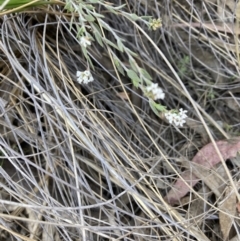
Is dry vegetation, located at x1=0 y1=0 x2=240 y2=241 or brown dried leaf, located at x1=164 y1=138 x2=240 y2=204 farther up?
dry vegetation, located at x1=0 y1=0 x2=240 y2=241

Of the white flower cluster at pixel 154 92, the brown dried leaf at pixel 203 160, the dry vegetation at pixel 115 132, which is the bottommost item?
the brown dried leaf at pixel 203 160

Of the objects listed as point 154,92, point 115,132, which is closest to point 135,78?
point 154,92

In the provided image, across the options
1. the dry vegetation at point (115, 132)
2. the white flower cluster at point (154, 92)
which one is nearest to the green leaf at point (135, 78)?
the white flower cluster at point (154, 92)

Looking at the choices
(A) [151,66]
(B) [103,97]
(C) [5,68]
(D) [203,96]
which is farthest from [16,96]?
(D) [203,96]

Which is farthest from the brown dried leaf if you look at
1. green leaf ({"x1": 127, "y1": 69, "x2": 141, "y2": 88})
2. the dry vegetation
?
green leaf ({"x1": 127, "y1": 69, "x2": 141, "y2": 88})

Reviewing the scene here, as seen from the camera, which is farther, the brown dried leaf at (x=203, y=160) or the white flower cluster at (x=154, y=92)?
the brown dried leaf at (x=203, y=160)

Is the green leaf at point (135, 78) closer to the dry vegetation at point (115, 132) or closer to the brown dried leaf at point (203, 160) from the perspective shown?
the dry vegetation at point (115, 132)

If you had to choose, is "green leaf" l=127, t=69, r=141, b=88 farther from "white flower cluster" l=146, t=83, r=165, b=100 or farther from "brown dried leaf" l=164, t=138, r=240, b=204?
"brown dried leaf" l=164, t=138, r=240, b=204

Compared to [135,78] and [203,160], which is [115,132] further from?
[135,78]
